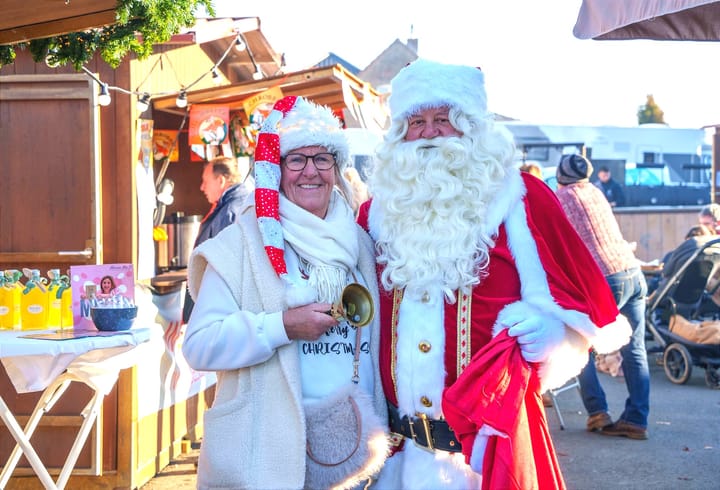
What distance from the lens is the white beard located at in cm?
314

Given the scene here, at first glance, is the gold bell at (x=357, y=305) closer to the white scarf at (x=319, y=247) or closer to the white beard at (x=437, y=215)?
the white scarf at (x=319, y=247)

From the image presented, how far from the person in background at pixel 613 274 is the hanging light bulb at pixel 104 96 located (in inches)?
134

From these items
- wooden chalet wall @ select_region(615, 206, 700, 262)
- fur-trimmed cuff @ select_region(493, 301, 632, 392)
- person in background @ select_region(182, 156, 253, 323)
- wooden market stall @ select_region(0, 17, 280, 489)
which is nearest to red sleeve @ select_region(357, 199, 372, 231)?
fur-trimmed cuff @ select_region(493, 301, 632, 392)

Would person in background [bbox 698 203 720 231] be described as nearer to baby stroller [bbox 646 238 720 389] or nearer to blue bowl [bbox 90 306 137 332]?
baby stroller [bbox 646 238 720 389]

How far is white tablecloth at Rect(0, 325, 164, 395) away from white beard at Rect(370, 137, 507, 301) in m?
1.33

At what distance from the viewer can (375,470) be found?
3021 millimetres

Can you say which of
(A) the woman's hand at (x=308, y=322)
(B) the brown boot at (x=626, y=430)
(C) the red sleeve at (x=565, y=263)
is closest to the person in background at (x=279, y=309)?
(A) the woman's hand at (x=308, y=322)

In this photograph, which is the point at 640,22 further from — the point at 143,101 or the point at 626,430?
the point at 626,430

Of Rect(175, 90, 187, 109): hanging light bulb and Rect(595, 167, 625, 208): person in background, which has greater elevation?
Rect(175, 90, 187, 109): hanging light bulb

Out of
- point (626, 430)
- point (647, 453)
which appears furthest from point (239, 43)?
point (647, 453)

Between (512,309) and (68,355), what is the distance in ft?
6.34

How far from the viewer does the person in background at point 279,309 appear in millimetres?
2822

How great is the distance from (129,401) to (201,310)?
2.89 m

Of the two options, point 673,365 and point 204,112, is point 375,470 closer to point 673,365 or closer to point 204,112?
point 204,112
